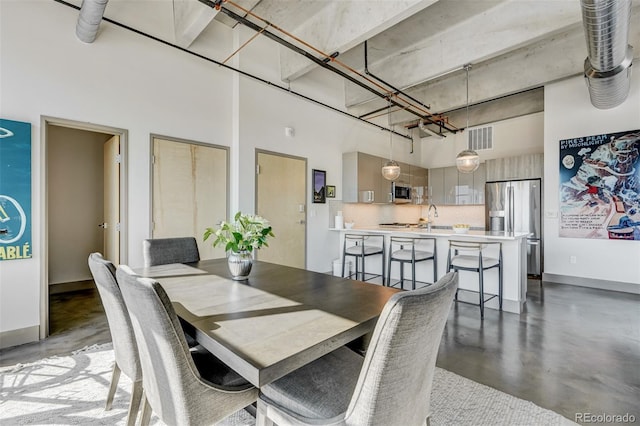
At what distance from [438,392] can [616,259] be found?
447 centimetres

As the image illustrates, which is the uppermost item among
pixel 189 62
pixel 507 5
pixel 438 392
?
pixel 507 5

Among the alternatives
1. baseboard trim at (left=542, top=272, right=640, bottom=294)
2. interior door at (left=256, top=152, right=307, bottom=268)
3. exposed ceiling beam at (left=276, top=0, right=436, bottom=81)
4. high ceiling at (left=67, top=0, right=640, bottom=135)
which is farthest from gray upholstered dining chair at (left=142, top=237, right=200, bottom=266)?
baseboard trim at (left=542, top=272, right=640, bottom=294)

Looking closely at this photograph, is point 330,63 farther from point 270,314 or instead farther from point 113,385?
point 113,385

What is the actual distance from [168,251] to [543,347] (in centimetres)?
343

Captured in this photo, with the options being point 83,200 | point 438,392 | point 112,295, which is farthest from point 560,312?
point 83,200

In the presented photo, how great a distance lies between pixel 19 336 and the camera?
2.76m

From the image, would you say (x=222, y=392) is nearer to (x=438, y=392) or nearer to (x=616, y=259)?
(x=438, y=392)

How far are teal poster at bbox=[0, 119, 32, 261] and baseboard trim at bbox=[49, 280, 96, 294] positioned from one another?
223 cm

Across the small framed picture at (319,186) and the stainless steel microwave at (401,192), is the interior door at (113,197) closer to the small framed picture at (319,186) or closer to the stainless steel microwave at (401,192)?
the small framed picture at (319,186)

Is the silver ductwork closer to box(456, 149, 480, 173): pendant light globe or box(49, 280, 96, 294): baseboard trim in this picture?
box(49, 280, 96, 294): baseboard trim

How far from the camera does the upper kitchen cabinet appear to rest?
5.69m

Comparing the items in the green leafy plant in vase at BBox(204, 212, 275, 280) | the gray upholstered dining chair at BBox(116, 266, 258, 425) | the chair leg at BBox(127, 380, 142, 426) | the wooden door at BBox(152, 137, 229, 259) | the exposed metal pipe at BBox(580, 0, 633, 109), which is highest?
the exposed metal pipe at BBox(580, 0, 633, 109)

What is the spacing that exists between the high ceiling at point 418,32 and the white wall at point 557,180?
1.61 ft

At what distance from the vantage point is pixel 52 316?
3443 mm
